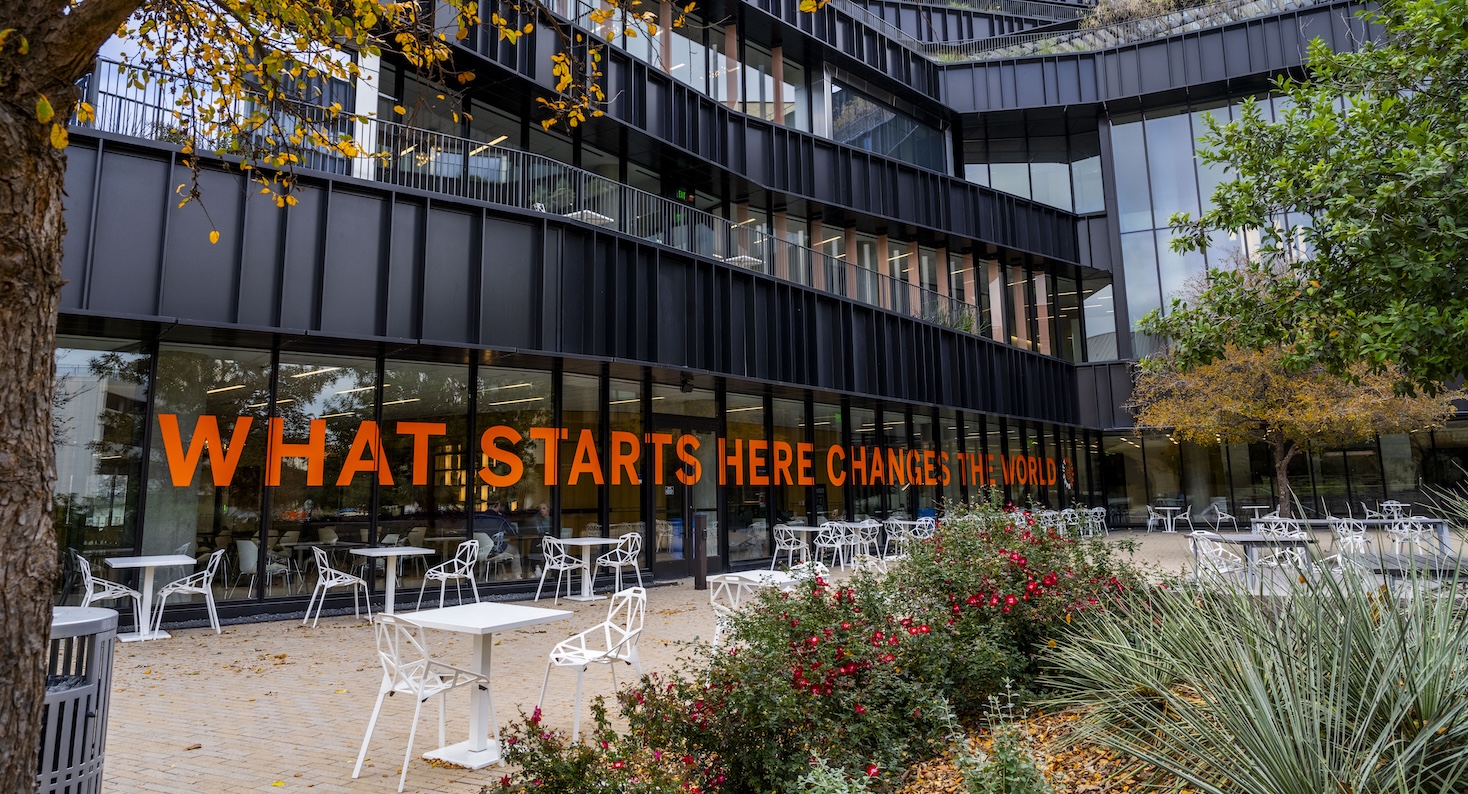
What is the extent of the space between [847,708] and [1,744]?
368 centimetres

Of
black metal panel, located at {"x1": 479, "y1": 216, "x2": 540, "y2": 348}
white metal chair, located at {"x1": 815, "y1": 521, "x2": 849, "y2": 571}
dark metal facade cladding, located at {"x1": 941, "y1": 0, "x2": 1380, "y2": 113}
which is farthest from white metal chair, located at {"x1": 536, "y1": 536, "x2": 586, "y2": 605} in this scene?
dark metal facade cladding, located at {"x1": 941, "y1": 0, "x2": 1380, "y2": 113}

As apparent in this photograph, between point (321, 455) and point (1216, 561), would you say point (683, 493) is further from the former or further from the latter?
point (1216, 561)

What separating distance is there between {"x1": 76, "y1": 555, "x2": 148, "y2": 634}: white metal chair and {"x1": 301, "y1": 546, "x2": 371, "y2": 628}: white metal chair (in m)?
1.75

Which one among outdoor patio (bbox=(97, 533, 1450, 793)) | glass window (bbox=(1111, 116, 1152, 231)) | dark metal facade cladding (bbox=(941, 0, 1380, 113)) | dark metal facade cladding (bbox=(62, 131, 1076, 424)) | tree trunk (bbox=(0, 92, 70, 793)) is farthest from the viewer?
glass window (bbox=(1111, 116, 1152, 231))

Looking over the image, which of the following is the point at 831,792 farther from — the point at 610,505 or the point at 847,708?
the point at 610,505

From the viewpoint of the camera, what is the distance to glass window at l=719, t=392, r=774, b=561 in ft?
54.4

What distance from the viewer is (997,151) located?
26844 mm

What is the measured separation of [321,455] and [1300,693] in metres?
11.2

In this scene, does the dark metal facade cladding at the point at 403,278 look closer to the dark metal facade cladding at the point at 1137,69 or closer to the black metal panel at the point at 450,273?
→ the black metal panel at the point at 450,273

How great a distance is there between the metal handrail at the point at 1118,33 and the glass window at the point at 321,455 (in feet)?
67.7

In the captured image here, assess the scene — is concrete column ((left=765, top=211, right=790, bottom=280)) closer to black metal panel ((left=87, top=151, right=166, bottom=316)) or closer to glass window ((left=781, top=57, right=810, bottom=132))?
glass window ((left=781, top=57, right=810, bottom=132))

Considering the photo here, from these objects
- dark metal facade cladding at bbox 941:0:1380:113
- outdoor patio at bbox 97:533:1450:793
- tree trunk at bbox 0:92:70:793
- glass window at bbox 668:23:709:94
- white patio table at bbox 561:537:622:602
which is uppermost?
dark metal facade cladding at bbox 941:0:1380:113

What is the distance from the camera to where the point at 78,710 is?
11.4 ft

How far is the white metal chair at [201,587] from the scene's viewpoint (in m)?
9.46
